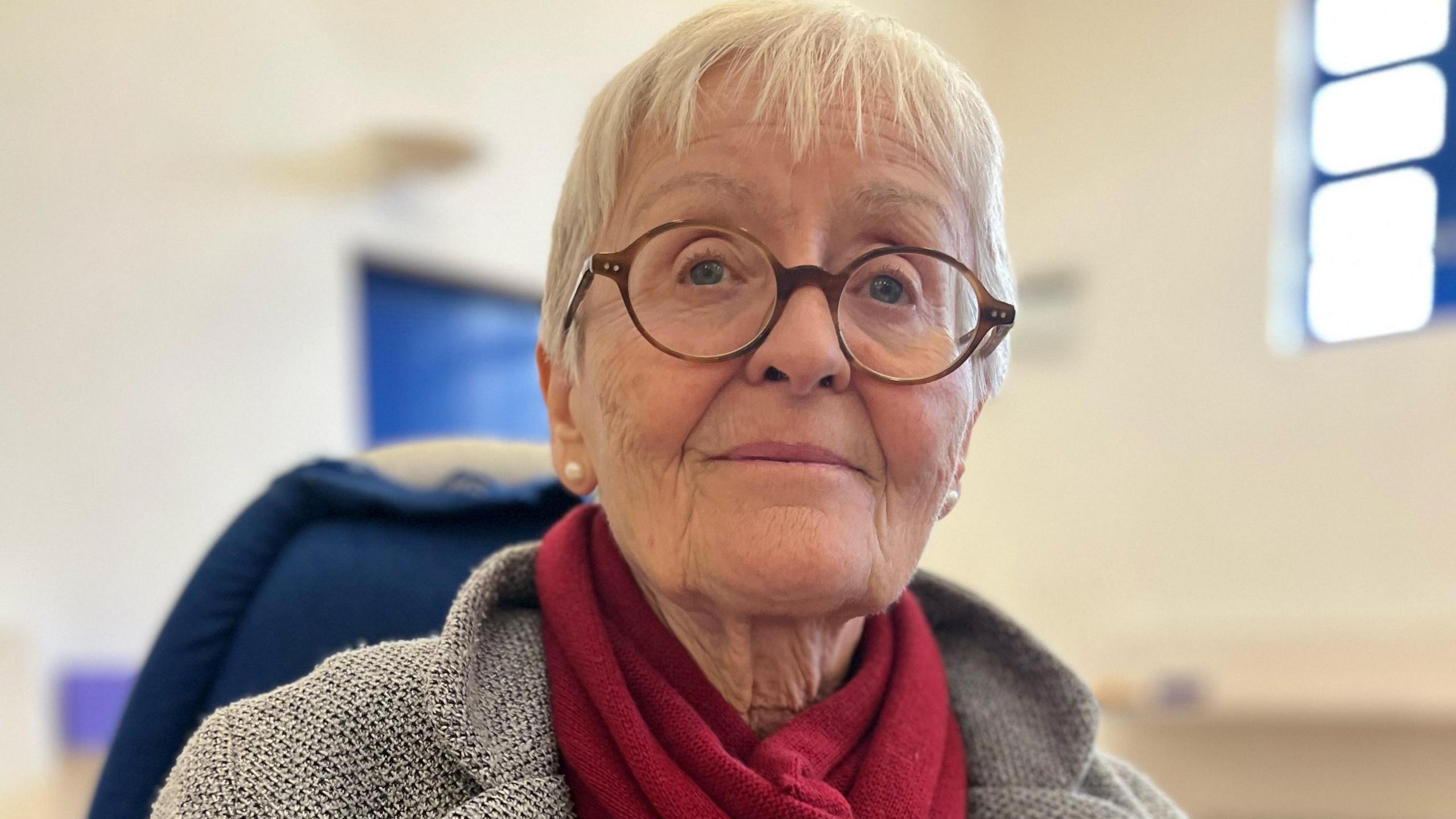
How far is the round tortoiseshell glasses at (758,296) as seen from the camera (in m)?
0.84

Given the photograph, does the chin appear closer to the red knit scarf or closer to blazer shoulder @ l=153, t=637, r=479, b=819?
the red knit scarf

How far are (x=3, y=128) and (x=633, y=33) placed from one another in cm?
192

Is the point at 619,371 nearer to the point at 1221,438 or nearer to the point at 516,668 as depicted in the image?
the point at 516,668

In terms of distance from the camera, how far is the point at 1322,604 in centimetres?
357

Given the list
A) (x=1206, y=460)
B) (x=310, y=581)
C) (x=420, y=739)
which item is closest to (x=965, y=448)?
(x=420, y=739)

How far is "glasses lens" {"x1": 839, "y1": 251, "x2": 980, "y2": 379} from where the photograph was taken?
860 millimetres

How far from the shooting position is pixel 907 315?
89 cm

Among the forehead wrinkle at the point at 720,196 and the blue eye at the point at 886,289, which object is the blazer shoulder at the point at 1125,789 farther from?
the forehead wrinkle at the point at 720,196

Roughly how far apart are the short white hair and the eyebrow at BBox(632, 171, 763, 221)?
0.09 ft

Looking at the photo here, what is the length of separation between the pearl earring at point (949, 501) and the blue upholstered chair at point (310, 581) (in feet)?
1.35

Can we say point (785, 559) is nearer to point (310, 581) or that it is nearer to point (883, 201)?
point (883, 201)

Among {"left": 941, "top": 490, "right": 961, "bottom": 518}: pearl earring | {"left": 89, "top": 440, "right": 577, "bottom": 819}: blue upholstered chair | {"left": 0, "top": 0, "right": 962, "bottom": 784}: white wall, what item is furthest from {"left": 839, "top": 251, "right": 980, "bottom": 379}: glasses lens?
{"left": 0, "top": 0, "right": 962, "bottom": 784}: white wall

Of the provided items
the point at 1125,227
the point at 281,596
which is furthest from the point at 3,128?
the point at 1125,227

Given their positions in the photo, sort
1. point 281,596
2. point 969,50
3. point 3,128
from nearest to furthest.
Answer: point 281,596 < point 3,128 < point 969,50
